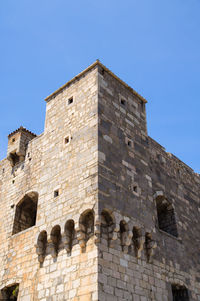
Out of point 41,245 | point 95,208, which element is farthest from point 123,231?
point 41,245

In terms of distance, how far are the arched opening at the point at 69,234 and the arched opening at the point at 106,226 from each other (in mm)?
890

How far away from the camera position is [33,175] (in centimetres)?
1261

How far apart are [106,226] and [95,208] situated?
2.02ft

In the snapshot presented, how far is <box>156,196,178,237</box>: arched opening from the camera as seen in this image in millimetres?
12648

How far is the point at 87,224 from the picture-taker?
902cm

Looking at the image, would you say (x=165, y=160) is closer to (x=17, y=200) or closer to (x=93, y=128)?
(x=93, y=128)

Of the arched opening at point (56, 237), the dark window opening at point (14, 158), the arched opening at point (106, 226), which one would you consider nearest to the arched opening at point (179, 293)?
the arched opening at point (106, 226)

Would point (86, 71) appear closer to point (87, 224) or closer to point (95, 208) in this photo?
point (95, 208)

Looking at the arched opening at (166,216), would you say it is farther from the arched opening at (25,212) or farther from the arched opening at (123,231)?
the arched opening at (25,212)

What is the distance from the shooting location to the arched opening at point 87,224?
8797mm

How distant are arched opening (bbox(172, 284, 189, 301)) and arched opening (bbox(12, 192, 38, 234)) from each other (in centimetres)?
555

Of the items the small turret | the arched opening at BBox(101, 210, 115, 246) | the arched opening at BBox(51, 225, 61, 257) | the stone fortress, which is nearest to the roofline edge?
the stone fortress

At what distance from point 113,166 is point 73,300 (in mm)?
3686

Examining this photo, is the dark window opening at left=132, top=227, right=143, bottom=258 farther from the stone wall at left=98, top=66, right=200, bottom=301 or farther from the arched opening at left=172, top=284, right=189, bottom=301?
the arched opening at left=172, top=284, right=189, bottom=301
